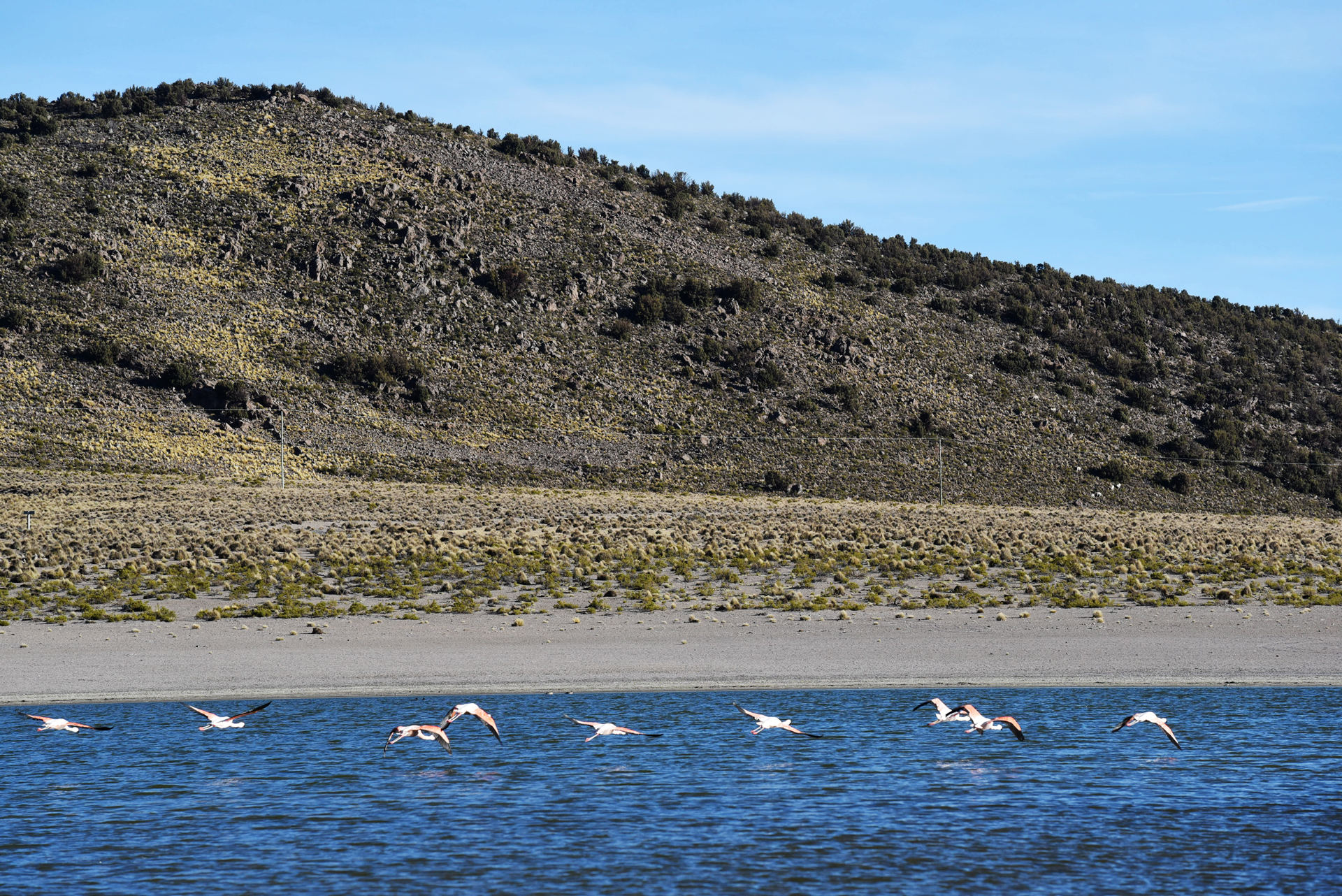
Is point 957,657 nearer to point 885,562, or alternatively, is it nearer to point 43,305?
point 885,562

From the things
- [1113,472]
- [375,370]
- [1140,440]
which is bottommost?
[1113,472]

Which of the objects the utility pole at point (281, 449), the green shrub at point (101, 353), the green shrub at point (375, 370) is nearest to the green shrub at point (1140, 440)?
the green shrub at point (375, 370)

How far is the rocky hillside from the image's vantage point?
253 feet

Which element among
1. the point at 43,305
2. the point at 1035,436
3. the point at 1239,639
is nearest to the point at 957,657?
the point at 1239,639

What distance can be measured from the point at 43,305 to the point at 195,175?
1961cm

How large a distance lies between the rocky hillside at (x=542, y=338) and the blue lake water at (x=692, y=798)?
53.6m

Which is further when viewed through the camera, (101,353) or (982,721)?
(101,353)

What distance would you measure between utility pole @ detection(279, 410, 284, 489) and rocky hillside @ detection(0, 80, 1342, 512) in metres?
0.50

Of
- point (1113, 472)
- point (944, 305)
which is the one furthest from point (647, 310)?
point (1113, 472)

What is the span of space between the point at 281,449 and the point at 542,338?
22.9m

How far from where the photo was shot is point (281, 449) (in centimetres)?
7231

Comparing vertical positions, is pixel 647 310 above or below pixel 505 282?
below

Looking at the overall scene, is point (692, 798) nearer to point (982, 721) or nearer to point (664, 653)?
point (982, 721)

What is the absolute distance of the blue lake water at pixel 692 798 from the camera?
1310cm
